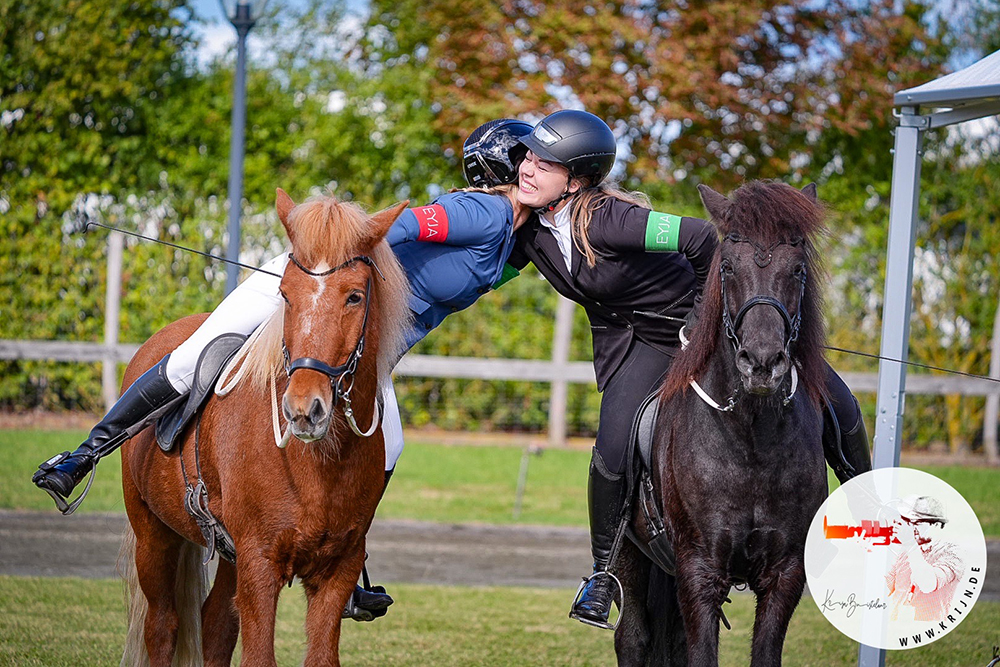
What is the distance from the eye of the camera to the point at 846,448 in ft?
14.8

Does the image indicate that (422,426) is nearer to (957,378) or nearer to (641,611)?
(957,378)

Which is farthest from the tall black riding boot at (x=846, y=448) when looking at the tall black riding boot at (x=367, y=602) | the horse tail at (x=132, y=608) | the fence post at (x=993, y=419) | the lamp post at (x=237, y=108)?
the fence post at (x=993, y=419)

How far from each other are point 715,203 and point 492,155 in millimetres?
1189

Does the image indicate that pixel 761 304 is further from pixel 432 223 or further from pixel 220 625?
pixel 220 625

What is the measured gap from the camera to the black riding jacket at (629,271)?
14.0 feet

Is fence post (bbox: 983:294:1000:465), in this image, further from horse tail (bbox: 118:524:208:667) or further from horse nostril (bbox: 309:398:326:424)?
horse nostril (bbox: 309:398:326:424)

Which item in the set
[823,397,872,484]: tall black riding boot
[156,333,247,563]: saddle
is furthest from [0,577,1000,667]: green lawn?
[823,397,872,484]: tall black riding boot

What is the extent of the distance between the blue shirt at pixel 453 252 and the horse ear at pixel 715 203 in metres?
0.92

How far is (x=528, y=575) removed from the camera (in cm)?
844

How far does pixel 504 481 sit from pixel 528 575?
3.75 meters

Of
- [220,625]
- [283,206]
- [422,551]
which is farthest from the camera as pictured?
[422,551]

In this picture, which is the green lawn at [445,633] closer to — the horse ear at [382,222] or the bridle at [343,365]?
the bridle at [343,365]

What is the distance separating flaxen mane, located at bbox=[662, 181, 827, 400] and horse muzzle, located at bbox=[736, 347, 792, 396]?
12.9 inches

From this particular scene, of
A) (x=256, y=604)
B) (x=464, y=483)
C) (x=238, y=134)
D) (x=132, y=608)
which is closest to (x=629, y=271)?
(x=256, y=604)
